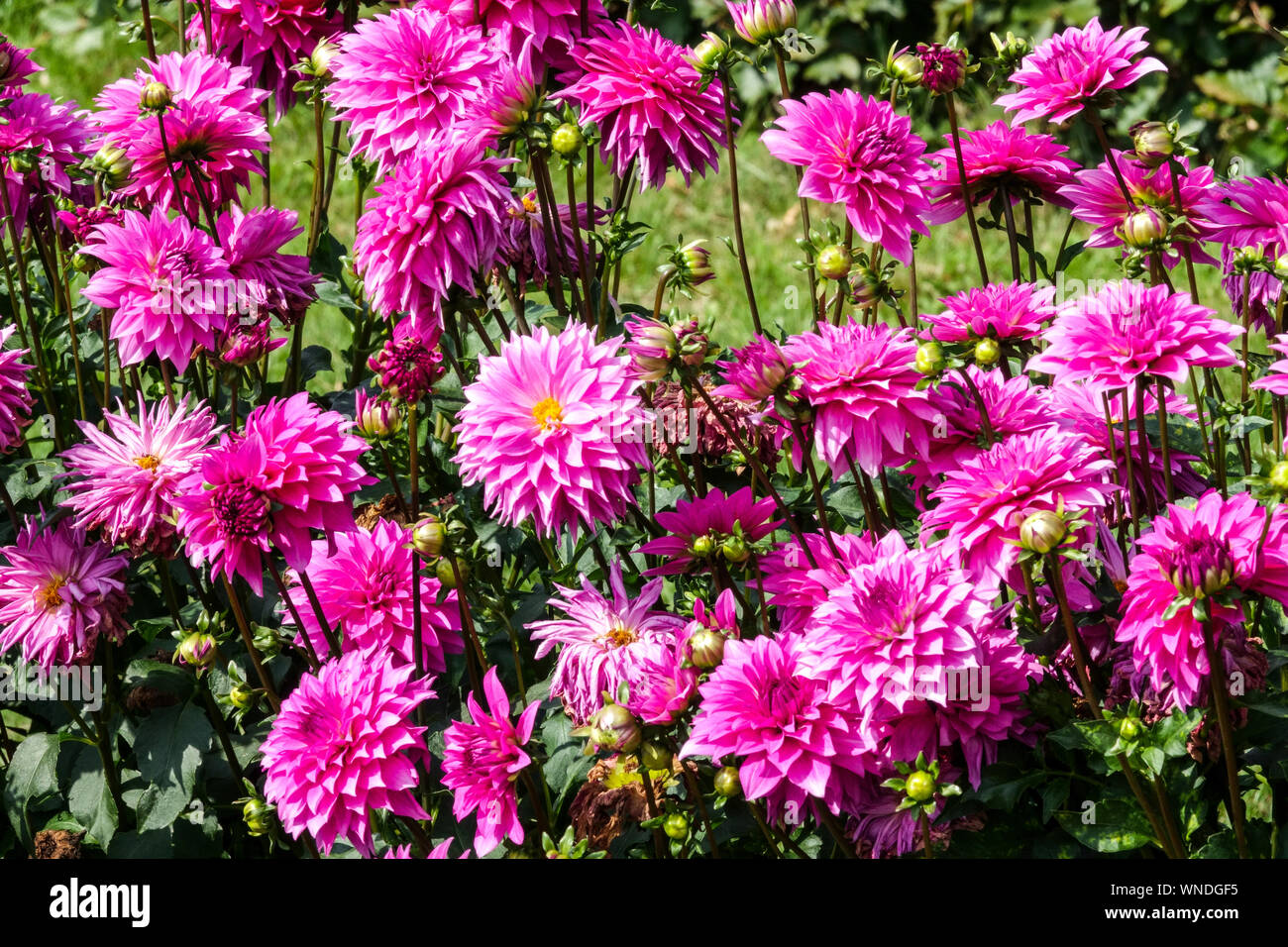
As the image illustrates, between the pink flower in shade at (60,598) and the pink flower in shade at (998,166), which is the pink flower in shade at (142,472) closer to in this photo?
the pink flower in shade at (60,598)

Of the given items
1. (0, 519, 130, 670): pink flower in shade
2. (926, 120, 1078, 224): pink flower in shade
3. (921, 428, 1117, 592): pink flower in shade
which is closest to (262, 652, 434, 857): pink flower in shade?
(0, 519, 130, 670): pink flower in shade

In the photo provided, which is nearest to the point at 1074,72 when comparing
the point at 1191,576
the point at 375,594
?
the point at 1191,576

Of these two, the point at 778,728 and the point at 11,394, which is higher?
the point at 11,394

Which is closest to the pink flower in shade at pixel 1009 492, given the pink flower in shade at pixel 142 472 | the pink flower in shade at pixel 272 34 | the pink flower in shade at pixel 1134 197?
the pink flower in shade at pixel 1134 197

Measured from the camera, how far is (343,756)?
1.53 m

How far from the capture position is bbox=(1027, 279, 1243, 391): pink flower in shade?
1.48 m

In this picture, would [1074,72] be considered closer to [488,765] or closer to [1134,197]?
[1134,197]

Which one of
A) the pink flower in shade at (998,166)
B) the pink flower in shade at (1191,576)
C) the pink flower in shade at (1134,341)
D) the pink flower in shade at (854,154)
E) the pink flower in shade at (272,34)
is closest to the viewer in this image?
the pink flower in shade at (1191,576)

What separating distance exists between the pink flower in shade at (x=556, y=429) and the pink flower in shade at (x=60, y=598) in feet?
2.11

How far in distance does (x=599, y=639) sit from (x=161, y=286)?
74 centimetres

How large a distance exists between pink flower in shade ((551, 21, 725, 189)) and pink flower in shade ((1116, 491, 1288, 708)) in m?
0.78

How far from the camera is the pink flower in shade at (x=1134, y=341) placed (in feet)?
4.86

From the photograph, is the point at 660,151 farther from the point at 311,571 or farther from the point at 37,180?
the point at 37,180
